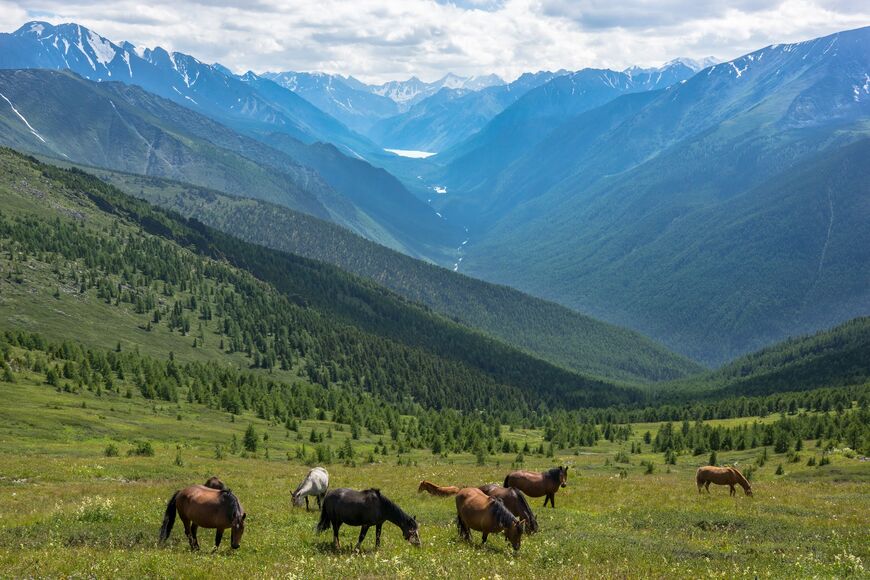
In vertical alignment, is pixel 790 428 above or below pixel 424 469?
above

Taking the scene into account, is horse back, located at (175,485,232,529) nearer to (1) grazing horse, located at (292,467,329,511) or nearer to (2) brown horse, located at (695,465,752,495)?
(1) grazing horse, located at (292,467,329,511)

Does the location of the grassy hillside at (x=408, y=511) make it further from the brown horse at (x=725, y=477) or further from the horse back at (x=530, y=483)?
the horse back at (x=530, y=483)

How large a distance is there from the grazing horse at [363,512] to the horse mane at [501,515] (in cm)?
324

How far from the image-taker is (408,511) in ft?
121

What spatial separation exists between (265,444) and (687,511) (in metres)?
64.3

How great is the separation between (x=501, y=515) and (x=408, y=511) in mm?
11063

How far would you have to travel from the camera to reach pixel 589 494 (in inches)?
1817

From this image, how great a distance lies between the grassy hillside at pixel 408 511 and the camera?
2327 cm

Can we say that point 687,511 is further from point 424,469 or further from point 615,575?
point 424,469

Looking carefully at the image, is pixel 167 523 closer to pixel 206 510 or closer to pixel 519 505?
pixel 206 510

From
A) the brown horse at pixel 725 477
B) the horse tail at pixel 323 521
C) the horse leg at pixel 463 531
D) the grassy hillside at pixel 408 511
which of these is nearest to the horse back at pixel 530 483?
the grassy hillside at pixel 408 511

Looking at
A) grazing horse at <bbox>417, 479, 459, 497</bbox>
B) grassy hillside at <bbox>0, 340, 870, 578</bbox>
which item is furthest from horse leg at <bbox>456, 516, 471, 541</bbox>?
grazing horse at <bbox>417, 479, 459, 497</bbox>

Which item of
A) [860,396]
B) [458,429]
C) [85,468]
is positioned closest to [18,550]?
[85,468]

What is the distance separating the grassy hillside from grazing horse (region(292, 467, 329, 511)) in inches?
31.8
